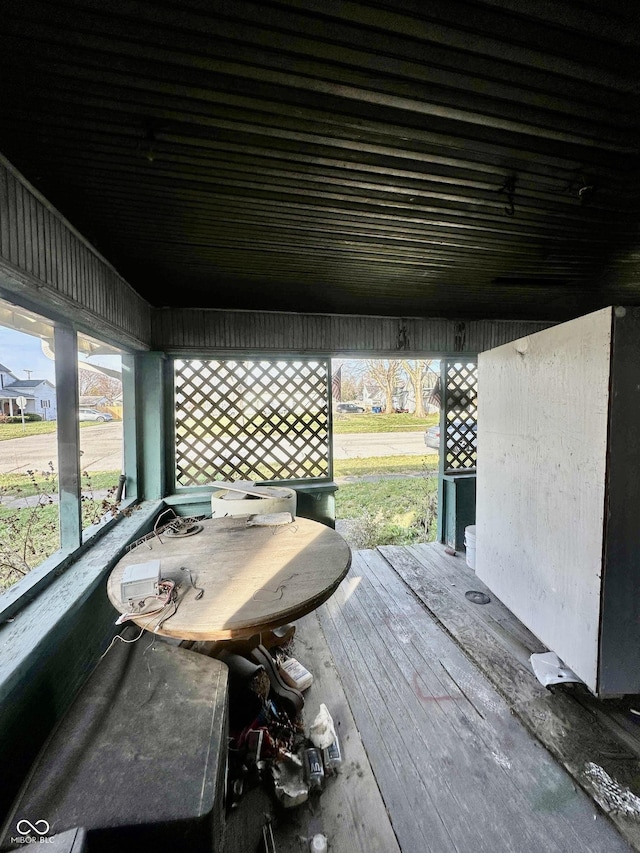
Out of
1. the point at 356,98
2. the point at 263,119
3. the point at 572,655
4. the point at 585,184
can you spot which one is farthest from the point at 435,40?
the point at 572,655

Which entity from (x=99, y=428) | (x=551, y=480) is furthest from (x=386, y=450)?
(x=99, y=428)

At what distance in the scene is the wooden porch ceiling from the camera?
0.85 m

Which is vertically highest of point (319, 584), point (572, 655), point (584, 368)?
point (584, 368)

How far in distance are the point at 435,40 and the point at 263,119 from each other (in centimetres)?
52

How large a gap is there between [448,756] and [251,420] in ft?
9.10

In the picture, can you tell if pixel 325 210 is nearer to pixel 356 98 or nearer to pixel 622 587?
pixel 356 98

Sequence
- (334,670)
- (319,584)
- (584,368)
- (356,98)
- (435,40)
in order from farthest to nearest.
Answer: (334,670) < (584,368) < (319,584) < (356,98) < (435,40)

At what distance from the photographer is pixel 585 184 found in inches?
56.2

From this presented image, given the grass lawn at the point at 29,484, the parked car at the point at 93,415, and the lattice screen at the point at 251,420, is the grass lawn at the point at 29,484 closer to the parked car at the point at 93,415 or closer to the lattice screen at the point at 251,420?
the parked car at the point at 93,415

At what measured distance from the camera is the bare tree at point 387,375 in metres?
8.59

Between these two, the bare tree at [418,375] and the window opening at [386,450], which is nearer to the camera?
the window opening at [386,450]

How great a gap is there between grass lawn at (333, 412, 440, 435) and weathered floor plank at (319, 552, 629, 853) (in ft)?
20.6

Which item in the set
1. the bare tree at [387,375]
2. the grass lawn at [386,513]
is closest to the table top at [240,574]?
the grass lawn at [386,513]

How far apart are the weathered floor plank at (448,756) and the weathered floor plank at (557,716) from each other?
0.19 feet
